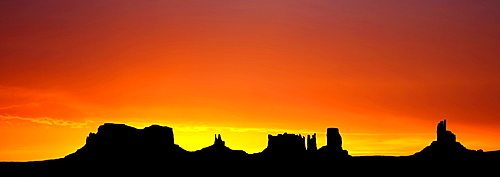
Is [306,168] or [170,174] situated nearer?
[170,174]

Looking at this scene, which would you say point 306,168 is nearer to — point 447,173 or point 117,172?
point 447,173

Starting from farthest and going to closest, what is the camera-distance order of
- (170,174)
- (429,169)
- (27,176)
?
(429,169), (170,174), (27,176)

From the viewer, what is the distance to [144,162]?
19300 cm

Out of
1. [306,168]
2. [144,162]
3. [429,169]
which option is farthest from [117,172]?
[429,169]

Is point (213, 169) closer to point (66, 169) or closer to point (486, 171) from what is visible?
point (66, 169)

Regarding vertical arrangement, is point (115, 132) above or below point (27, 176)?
above

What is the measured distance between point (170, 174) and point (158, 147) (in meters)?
17.0

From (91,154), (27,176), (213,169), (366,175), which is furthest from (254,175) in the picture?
(27,176)

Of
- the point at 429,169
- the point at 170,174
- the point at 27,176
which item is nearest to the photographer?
the point at 27,176

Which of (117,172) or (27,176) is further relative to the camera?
(117,172)

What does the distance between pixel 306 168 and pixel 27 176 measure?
69.9m

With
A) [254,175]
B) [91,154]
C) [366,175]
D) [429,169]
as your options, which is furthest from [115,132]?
[429,169]

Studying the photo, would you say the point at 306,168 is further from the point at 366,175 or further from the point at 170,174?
the point at 170,174

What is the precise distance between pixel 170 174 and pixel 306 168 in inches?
1459
